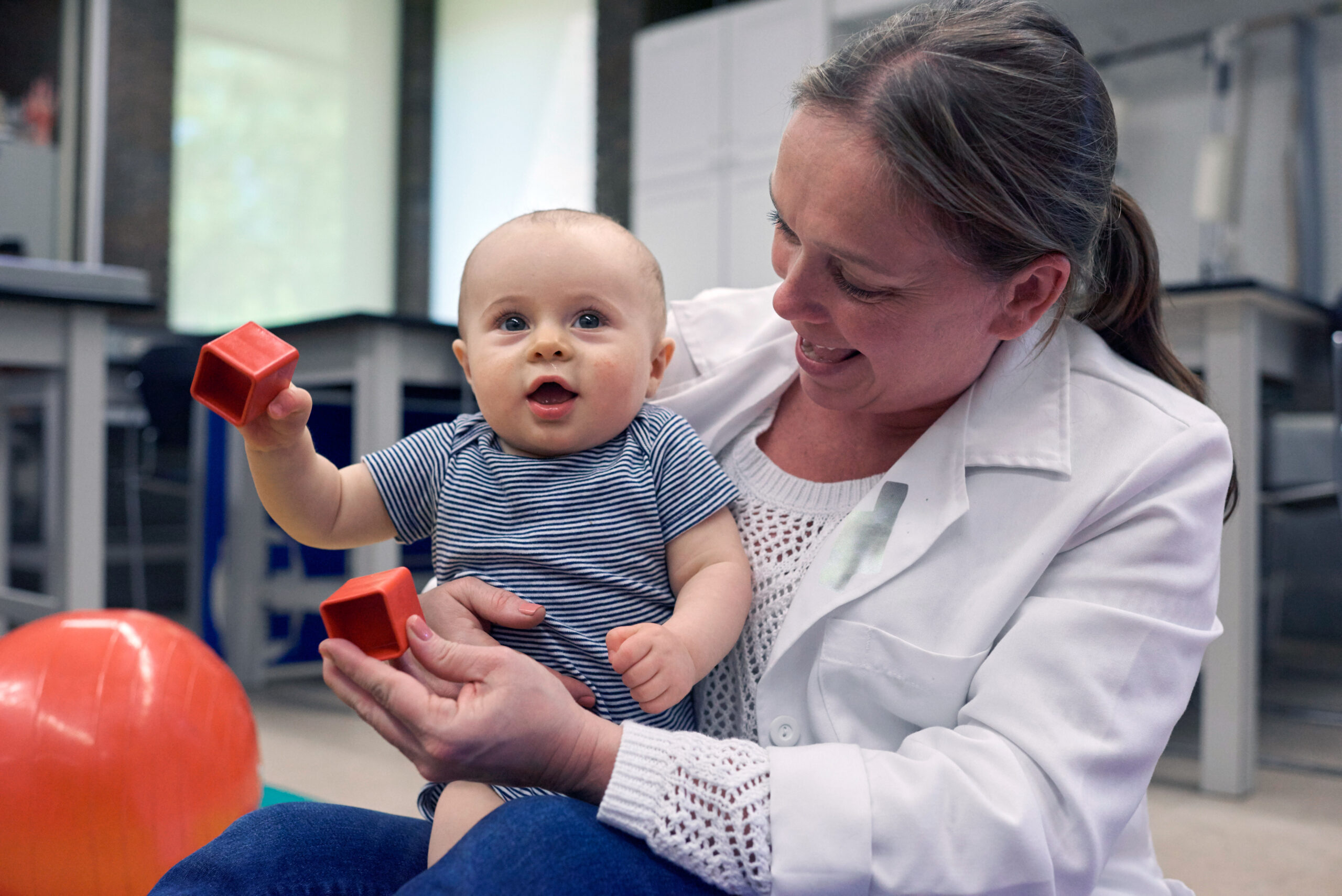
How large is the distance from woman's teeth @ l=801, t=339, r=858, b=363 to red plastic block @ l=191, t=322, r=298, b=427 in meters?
0.43

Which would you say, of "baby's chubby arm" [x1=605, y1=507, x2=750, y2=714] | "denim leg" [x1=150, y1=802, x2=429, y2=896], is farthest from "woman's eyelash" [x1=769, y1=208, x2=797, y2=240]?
"denim leg" [x1=150, y1=802, x2=429, y2=896]

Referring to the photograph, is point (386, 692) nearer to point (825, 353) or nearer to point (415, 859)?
point (415, 859)

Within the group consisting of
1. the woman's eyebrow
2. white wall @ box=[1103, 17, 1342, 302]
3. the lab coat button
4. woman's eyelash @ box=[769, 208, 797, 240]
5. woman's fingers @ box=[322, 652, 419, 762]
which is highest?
white wall @ box=[1103, 17, 1342, 302]

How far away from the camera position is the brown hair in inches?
29.8

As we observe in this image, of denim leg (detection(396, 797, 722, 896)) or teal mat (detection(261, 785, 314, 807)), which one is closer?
denim leg (detection(396, 797, 722, 896))

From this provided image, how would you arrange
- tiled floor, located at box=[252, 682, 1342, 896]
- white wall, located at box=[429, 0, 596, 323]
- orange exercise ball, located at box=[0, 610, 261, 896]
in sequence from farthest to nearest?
1. white wall, located at box=[429, 0, 596, 323]
2. tiled floor, located at box=[252, 682, 1342, 896]
3. orange exercise ball, located at box=[0, 610, 261, 896]

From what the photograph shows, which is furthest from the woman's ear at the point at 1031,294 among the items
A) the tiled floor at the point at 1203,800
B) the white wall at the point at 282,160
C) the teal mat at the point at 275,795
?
the white wall at the point at 282,160

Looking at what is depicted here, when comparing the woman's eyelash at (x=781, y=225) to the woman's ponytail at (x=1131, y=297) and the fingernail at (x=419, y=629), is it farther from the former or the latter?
the fingernail at (x=419, y=629)

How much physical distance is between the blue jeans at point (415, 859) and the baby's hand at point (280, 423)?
304 millimetres

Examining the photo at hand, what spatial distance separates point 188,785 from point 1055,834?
1.11 meters

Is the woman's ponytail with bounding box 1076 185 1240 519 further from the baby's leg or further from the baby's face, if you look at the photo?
the baby's leg

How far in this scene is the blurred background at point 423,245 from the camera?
85.9 inches

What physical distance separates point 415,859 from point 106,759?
25.7 inches

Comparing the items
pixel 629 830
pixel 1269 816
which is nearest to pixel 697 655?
pixel 629 830
